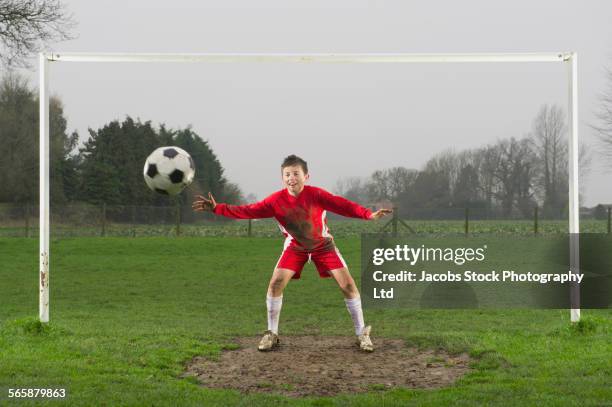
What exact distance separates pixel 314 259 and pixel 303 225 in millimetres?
462

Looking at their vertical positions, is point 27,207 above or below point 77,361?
above

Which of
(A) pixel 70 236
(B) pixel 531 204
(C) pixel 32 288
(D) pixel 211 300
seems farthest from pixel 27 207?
(B) pixel 531 204

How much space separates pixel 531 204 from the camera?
26.5 meters

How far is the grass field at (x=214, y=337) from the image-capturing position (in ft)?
18.5

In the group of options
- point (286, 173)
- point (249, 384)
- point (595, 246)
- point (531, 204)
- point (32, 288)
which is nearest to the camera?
point (249, 384)

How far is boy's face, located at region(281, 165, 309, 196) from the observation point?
7.68 meters

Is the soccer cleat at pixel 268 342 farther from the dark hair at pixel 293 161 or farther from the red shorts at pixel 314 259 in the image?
the dark hair at pixel 293 161

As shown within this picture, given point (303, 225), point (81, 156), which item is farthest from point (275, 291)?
point (81, 156)

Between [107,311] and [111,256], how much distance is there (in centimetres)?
1102

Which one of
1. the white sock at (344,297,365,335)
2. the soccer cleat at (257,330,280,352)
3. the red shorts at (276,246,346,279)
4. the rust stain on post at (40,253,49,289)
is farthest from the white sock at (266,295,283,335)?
the rust stain on post at (40,253,49,289)

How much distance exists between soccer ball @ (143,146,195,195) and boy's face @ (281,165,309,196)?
119 cm

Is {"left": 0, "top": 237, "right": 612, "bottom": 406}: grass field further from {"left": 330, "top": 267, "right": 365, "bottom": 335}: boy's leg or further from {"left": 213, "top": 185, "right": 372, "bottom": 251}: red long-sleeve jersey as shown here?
{"left": 213, "top": 185, "right": 372, "bottom": 251}: red long-sleeve jersey

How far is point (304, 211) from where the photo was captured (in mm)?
7730

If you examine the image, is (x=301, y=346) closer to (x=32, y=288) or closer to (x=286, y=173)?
(x=286, y=173)
